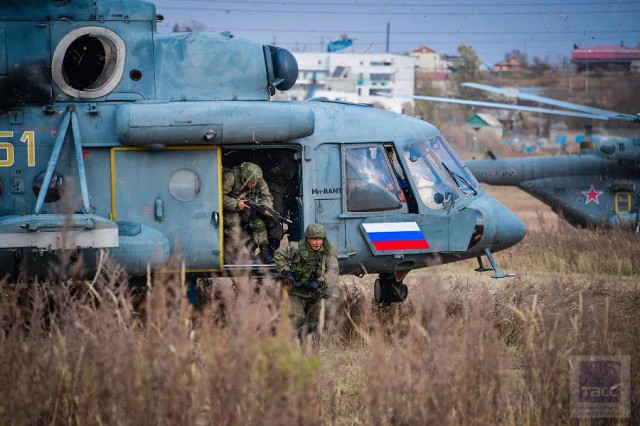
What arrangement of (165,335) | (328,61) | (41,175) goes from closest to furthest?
(165,335)
(41,175)
(328,61)

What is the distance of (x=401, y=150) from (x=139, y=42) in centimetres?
313

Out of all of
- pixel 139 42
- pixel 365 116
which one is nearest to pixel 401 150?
pixel 365 116

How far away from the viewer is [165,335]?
5871 mm

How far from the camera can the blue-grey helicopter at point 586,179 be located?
18828mm

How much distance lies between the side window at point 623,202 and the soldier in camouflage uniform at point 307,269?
38.1ft

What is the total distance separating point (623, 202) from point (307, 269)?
469 inches

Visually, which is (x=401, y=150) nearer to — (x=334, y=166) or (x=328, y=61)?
(x=334, y=166)

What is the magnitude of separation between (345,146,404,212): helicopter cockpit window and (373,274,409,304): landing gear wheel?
3.60 ft

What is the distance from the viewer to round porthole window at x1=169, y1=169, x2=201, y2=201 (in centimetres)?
954

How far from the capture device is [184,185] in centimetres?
955

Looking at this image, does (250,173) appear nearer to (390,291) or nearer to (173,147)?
(173,147)

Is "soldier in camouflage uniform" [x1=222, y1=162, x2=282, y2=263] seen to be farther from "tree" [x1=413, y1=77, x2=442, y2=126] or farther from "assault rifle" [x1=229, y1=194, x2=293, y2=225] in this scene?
"tree" [x1=413, y1=77, x2=442, y2=126]

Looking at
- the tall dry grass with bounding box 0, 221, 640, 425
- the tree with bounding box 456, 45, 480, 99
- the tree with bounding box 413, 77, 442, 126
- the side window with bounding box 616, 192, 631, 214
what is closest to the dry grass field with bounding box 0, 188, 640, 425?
the tall dry grass with bounding box 0, 221, 640, 425

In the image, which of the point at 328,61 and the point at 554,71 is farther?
the point at 328,61
